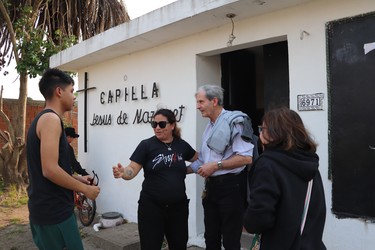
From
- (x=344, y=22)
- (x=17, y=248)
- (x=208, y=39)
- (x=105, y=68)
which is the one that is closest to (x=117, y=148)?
(x=105, y=68)

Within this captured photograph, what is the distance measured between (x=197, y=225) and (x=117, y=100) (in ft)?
8.21

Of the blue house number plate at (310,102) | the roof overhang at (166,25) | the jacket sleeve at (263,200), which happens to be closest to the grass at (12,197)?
the roof overhang at (166,25)

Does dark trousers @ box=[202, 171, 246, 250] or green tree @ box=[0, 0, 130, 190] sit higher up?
green tree @ box=[0, 0, 130, 190]

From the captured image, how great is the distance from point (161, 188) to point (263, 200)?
141 cm

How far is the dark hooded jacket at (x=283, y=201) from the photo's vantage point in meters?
1.84

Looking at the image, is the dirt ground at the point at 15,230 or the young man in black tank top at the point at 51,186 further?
the dirt ground at the point at 15,230

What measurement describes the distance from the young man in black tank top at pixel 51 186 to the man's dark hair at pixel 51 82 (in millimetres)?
123

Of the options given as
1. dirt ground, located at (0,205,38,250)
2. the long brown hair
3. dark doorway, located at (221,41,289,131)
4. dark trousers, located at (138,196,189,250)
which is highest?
dark doorway, located at (221,41,289,131)

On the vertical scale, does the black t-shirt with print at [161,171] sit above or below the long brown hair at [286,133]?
below

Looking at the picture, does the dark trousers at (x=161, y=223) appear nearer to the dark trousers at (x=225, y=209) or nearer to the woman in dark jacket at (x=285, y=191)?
the dark trousers at (x=225, y=209)

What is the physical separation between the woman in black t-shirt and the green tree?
17.3ft

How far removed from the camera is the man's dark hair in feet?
8.48

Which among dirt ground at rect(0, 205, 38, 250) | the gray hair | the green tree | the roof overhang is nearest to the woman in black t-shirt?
the gray hair

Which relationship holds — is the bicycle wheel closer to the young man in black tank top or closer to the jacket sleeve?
the young man in black tank top
